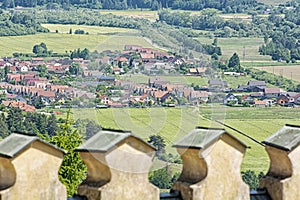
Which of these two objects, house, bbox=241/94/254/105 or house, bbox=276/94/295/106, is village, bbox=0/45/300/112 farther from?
house, bbox=276/94/295/106

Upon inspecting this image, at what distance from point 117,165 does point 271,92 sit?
357 ft

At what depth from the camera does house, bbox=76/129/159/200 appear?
712cm

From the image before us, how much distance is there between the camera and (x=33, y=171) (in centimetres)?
686

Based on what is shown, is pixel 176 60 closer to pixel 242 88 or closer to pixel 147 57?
pixel 147 57

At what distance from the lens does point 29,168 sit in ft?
22.4

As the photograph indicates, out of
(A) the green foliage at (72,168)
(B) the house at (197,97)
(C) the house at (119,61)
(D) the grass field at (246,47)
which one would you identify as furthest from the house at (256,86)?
(C) the house at (119,61)

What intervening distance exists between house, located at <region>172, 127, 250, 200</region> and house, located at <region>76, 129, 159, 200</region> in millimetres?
269

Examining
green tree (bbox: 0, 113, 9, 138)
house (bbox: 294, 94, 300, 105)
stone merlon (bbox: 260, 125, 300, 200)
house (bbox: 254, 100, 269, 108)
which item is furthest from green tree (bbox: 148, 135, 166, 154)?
house (bbox: 294, 94, 300, 105)

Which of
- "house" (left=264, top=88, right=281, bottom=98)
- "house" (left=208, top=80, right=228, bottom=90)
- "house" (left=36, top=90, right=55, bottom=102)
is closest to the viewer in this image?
"house" (left=208, top=80, right=228, bottom=90)

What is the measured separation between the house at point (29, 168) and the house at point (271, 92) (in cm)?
10752

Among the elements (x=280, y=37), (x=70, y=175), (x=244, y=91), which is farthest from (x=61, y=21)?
(x=70, y=175)

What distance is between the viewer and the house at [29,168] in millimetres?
Result: 6711

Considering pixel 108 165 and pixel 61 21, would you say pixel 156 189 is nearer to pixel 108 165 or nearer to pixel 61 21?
pixel 108 165

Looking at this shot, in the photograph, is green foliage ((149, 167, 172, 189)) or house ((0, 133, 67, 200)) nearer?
house ((0, 133, 67, 200))
